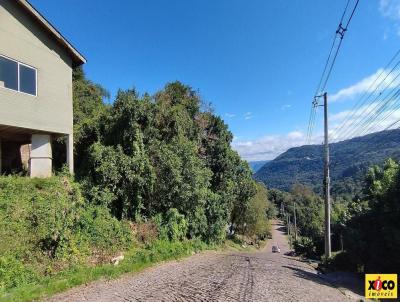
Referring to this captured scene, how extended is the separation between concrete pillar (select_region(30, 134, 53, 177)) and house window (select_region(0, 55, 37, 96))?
2313mm

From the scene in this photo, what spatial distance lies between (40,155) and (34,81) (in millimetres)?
3512

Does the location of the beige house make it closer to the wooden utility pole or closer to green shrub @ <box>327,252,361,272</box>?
the wooden utility pole

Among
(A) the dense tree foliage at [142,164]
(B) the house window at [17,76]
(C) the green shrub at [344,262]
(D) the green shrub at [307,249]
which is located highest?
(B) the house window at [17,76]

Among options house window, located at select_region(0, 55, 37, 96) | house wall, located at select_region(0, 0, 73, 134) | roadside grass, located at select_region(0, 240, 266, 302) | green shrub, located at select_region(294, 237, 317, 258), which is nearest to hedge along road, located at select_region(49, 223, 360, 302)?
roadside grass, located at select_region(0, 240, 266, 302)

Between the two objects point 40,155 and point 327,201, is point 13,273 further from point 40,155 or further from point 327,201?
point 327,201

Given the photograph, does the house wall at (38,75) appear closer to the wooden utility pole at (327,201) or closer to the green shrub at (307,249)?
the wooden utility pole at (327,201)

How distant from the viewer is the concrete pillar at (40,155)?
52.9 ft

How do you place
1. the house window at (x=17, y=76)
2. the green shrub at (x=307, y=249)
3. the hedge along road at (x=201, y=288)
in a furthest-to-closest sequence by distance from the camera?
the green shrub at (x=307, y=249)
the house window at (x=17, y=76)
the hedge along road at (x=201, y=288)

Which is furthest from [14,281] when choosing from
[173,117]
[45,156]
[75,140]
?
[173,117]

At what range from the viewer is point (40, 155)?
16.3 metres

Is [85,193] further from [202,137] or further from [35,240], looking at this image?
[202,137]

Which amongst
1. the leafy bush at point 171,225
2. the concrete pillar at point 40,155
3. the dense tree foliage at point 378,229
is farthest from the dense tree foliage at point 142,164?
the dense tree foliage at point 378,229

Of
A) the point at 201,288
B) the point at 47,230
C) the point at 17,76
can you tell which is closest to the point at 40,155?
the point at 17,76

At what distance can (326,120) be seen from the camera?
2341 centimetres
